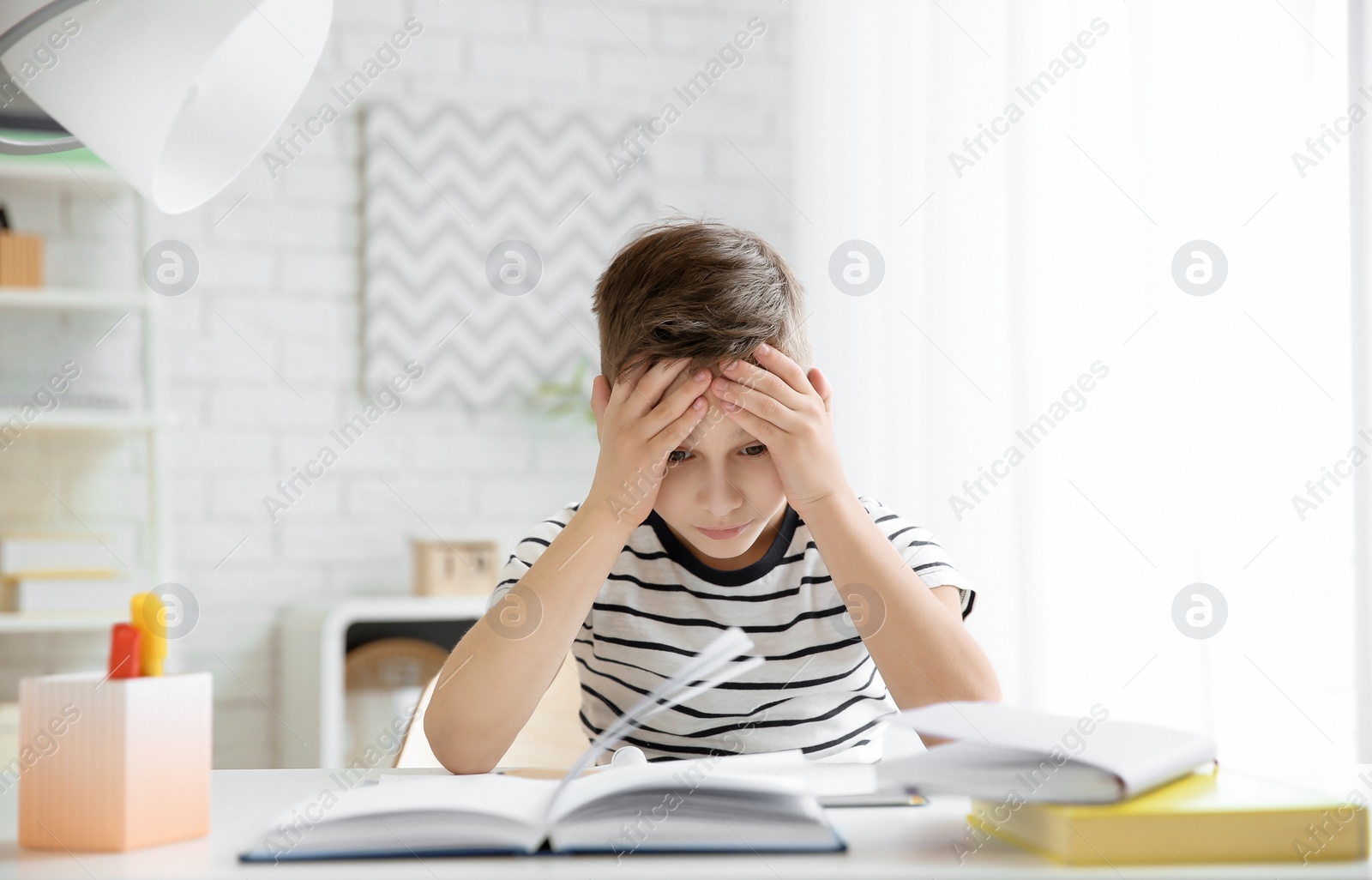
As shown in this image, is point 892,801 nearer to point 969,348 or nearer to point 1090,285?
point 1090,285

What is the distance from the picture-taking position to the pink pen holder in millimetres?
543

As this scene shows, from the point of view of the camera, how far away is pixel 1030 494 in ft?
5.06

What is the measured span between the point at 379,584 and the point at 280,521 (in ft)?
0.76

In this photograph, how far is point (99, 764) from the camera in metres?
0.54

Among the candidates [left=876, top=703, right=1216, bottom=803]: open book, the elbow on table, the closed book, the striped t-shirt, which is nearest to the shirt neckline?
the striped t-shirt

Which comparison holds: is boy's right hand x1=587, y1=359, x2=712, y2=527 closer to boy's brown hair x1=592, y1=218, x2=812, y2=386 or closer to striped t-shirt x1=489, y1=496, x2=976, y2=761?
boy's brown hair x1=592, y1=218, x2=812, y2=386

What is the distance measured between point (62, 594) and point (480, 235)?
105 cm

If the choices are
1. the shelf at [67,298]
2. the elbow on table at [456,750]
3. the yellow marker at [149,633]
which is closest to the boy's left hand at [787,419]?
the elbow on table at [456,750]

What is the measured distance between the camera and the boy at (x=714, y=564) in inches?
35.5

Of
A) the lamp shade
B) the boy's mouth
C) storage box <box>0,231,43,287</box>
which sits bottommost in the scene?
the boy's mouth

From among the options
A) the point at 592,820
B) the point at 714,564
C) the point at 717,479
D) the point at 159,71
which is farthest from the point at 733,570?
the point at 159,71

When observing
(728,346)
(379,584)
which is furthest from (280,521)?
(728,346)

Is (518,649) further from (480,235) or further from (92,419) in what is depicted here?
(480,235)

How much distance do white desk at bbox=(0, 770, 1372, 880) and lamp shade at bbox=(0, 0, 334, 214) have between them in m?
0.37
